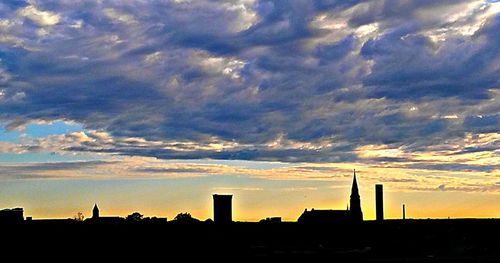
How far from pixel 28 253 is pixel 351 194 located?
102 meters

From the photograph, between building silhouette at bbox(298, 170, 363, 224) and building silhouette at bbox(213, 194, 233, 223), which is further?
building silhouette at bbox(298, 170, 363, 224)

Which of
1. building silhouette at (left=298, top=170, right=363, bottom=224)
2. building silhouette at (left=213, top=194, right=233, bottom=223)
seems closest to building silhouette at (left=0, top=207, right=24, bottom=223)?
building silhouette at (left=213, top=194, right=233, bottom=223)

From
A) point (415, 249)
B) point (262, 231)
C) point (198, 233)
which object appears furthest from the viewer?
point (262, 231)

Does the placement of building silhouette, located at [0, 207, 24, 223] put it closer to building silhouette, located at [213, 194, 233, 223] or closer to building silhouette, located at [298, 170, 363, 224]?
building silhouette, located at [213, 194, 233, 223]

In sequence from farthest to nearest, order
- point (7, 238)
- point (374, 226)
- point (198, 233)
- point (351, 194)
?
point (351, 194) → point (374, 226) → point (198, 233) → point (7, 238)

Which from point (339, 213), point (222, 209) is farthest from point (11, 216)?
point (339, 213)

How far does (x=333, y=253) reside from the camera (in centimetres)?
2858

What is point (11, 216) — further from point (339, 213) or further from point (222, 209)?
point (339, 213)

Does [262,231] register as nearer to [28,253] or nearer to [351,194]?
[28,253]

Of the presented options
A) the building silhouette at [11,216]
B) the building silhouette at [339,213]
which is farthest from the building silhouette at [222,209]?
the building silhouette at [339,213]

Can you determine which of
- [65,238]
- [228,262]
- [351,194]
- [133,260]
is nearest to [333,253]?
[228,262]

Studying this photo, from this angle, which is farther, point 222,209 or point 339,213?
point 339,213

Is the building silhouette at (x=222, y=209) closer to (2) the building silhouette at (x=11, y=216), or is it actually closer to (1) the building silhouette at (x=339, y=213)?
(2) the building silhouette at (x=11, y=216)

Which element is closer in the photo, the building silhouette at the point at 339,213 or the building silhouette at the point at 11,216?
the building silhouette at the point at 11,216
